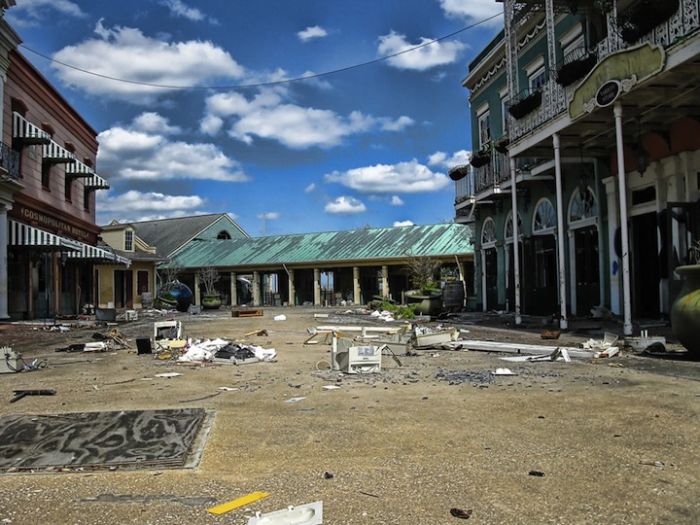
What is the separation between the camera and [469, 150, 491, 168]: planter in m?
21.8

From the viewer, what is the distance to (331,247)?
4512cm

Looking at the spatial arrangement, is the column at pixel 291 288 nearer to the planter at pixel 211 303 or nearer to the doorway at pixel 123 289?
the planter at pixel 211 303

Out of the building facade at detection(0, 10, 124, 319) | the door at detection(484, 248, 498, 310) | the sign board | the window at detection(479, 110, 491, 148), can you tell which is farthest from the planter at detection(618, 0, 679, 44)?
the building facade at detection(0, 10, 124, 319)

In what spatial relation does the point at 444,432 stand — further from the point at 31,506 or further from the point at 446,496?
the point at 31,506

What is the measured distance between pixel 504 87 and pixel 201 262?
33.2 meters

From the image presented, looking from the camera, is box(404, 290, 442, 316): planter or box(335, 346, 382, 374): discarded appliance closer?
box(335, 346, 382, 374): discarded appliance

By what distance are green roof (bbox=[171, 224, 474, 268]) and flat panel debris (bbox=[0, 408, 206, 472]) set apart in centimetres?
3156

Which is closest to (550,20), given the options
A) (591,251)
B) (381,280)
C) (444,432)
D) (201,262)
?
(591,251)

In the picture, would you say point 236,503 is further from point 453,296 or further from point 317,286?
point 317,286

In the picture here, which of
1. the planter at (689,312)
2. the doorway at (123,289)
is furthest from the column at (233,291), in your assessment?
the planter at (689,312)

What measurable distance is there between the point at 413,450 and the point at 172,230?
5558 centimetres

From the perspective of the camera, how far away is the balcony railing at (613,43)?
10008mm

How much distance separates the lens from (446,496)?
139 inches

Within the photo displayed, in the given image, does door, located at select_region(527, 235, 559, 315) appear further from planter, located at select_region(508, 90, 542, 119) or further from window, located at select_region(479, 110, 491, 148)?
window, located at select_region(479, 110, 491, 148)
